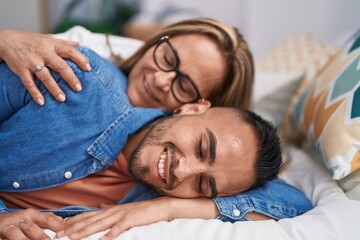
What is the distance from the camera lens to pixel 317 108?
133 centimetres

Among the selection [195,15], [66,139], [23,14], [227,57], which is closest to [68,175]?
[66,139]

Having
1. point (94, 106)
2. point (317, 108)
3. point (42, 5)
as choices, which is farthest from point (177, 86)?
point (42, 5)

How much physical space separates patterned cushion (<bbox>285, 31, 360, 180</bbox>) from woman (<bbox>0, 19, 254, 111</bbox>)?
29 cm

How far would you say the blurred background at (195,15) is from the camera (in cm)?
284

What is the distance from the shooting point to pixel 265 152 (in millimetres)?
1079

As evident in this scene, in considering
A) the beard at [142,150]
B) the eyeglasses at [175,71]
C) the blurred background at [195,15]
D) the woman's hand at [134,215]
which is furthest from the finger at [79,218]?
the blurred background at [195,15]

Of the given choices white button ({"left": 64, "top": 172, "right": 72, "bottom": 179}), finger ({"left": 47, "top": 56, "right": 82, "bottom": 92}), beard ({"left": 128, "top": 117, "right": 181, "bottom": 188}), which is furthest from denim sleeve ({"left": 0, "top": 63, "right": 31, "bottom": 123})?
beard ({"left": 128, "top": 117, "right": 181, "bottom": 188})

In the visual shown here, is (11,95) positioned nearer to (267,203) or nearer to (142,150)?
(142,150)

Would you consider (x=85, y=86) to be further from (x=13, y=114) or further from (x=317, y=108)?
(x=317, y=108)

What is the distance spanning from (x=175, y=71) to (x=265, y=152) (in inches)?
17.7

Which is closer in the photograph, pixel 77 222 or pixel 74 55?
pixel 77 222

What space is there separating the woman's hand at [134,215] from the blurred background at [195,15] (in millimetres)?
1990

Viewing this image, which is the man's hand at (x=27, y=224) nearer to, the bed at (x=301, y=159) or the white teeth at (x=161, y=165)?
the bed at (x=301, y=159)

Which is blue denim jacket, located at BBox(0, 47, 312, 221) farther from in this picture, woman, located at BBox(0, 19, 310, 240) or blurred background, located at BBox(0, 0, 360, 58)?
blurred background, located at BBox(0, 0, 360, 58)
